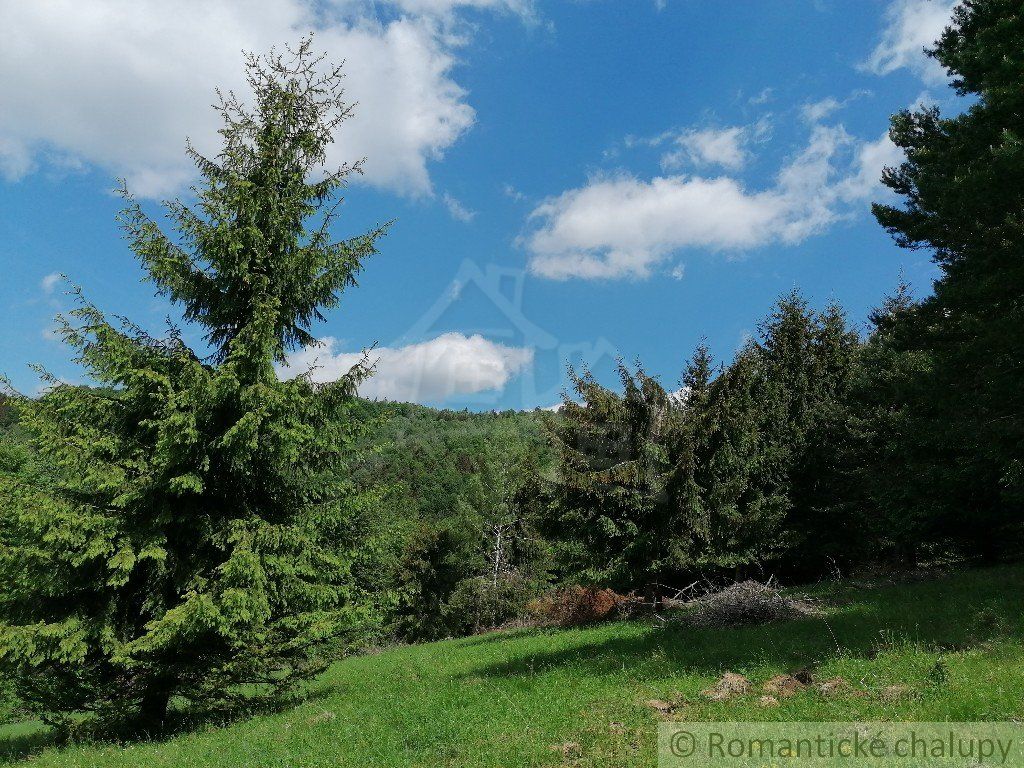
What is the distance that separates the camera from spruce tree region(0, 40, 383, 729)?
10039mm

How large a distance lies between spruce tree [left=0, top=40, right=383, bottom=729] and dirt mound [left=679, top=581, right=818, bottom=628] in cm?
824

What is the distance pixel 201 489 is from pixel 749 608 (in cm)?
1219

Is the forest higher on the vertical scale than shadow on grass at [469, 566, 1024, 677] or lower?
higher

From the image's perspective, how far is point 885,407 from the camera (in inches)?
976

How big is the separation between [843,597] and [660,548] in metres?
5.86

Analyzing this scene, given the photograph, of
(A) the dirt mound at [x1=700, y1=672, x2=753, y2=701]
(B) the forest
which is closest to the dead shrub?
(B) the forest

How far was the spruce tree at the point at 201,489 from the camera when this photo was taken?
1004cm

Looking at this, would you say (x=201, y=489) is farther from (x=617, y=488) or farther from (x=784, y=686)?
(x=617, y=488)

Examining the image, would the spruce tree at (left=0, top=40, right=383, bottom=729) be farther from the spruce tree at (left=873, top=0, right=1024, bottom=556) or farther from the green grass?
the spruce tree at (left=873, top=0, right=1024, bottom=556)

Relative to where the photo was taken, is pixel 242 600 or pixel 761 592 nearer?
pixel 242 600

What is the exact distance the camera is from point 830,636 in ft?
36.1

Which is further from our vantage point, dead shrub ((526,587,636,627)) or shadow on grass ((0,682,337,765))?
dead shrub ((526,587,636,627))

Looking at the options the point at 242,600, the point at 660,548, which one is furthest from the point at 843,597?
the point at 242,600

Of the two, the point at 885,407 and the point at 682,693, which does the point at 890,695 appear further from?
the point at 885,407
